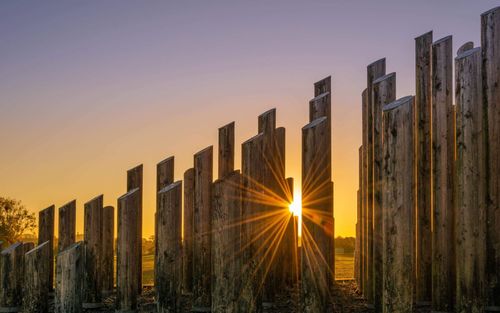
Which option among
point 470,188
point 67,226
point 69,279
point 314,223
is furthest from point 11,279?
point 470,188

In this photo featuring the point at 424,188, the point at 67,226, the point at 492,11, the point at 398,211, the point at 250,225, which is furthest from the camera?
the point at 67,226

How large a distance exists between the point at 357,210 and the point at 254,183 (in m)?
5.75

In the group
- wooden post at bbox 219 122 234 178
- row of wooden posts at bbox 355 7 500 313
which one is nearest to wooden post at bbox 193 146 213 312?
wooden post at bbox 219 122 234 178

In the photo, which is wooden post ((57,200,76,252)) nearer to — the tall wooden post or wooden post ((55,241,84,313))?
wooden post ((55,241,84,313))

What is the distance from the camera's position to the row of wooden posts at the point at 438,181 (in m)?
6.89

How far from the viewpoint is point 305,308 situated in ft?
23.4

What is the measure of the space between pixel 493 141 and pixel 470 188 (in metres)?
1.02

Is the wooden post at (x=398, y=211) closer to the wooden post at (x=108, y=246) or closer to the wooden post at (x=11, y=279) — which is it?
the wooden post at (x=11, y=279)

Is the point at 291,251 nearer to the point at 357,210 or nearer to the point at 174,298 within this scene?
the point at 357,210

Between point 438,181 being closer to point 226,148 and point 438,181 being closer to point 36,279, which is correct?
point 226,148

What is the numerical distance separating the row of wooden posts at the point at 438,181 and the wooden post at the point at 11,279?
4.76 m

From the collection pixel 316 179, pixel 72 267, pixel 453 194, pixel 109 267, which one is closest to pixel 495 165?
pixel 453 194

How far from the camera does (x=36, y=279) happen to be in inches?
331

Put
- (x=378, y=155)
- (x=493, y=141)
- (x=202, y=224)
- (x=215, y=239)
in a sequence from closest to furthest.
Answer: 1. (x=215, y=239)
2. (x=378, y=155)
3. (x=493, y=141)
4. (x=202, y=224)
